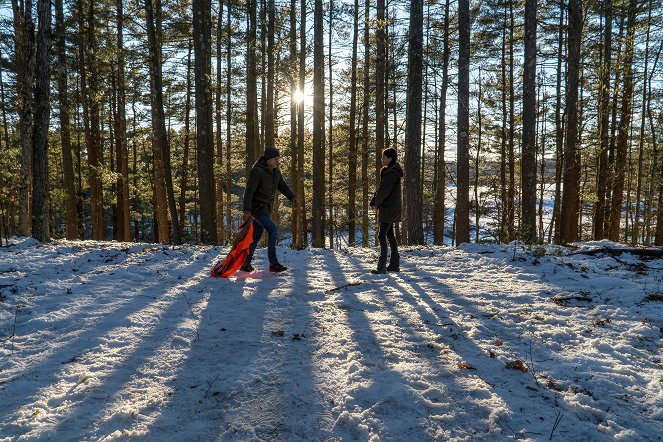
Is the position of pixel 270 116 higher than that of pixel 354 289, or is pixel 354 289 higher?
pixel 270 116

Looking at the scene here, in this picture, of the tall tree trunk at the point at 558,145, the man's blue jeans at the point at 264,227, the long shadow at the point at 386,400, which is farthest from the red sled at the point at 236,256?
the tall tree trunk at the point at 558,145

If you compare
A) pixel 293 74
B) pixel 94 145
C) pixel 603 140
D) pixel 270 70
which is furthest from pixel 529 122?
pixel 94 145

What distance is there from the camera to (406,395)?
2.48 metres

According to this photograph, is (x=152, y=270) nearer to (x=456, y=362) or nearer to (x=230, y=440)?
(x=230, y=440)

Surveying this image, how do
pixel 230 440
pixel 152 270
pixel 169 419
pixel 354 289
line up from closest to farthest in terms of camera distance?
pixel 230 440
pixel 169 419
pixel 354 289
pixel 152 270

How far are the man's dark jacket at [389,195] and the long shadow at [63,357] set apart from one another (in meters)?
4.13

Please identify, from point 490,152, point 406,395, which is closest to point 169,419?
point 406,395

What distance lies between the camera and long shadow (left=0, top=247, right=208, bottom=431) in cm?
250

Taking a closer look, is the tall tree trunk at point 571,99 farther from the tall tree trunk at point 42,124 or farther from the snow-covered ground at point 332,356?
the tall tree trunk at point 42,124

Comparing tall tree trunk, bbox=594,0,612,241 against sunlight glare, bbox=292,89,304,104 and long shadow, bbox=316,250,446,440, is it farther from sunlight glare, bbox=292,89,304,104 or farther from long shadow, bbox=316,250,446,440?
Answer: long shadow, bbox=316,250,446,440

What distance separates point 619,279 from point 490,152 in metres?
20.1

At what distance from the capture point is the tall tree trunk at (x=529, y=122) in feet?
32.2

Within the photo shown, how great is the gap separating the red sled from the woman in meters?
2.37

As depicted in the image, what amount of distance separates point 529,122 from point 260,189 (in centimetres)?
817
